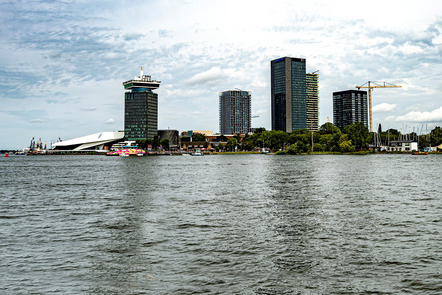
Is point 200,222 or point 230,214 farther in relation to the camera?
point 230,214

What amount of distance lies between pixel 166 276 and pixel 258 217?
15195 millimetres

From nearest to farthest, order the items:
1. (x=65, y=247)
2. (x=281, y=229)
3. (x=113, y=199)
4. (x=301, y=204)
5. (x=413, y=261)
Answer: (x=413, y=261)
(x=65, y=247)
(x=281, y=229)
(x=301, y=204)
(x=113, y=199)

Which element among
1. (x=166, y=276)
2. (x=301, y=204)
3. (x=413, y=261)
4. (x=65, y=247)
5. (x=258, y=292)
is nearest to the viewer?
(x=258, y=292)

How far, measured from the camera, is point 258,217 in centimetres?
3109

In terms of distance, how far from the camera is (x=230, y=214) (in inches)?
1280

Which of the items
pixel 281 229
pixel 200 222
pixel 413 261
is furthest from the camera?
pixel 200 222

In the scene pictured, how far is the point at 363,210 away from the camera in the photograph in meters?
33.8

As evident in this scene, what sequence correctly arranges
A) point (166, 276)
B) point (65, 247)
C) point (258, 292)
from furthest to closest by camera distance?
1. point (65, 247)
2. point (166, 276)
3. point (258, 292)

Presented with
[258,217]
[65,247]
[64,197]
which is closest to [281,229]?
[258,217]

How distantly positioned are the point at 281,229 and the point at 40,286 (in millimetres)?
15544

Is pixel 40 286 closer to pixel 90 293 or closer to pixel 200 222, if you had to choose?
pixel 90 293

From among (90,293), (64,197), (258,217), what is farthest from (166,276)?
(64,197)

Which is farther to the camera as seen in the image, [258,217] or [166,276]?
[258,217]

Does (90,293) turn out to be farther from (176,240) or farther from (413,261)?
(413,261)
